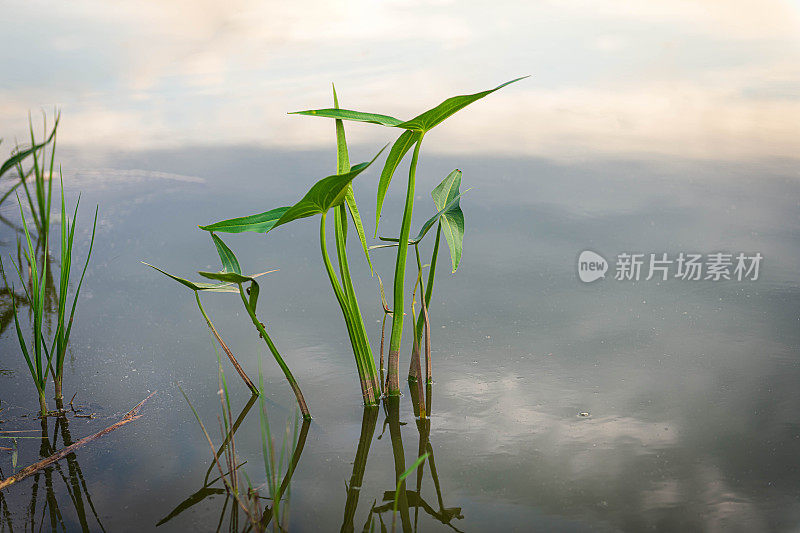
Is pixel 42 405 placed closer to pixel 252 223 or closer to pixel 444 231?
pixel 252 223

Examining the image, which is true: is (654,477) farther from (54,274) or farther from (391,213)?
(54,274)

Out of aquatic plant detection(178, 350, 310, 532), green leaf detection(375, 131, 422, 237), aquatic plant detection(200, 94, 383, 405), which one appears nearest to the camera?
aquatic plant detection(178, 350, 310, 532)

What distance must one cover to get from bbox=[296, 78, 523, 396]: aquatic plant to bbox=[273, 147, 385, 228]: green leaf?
10cm

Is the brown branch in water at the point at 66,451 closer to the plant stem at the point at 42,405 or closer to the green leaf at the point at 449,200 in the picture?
the plant stem at the point at 42,405

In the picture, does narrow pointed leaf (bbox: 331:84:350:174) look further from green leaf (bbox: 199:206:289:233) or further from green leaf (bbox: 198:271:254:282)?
green leaf (bbox: 198:271:254:282)

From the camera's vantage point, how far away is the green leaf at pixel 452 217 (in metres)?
1.46

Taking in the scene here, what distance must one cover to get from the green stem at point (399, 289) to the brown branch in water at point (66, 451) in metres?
0.59

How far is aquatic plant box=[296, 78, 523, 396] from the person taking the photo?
127cm

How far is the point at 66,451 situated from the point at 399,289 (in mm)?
775

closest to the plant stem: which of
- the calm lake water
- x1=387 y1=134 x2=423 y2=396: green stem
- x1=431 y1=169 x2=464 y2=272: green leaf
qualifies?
the calm lake water

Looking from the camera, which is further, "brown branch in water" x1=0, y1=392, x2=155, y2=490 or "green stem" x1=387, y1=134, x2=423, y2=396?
"green stem" x1=387, y1=134, x2=423, y2=396

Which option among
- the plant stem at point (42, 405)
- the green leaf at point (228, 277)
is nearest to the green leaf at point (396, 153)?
the green leaf at point (228, 277)

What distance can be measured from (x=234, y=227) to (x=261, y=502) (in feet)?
1.71

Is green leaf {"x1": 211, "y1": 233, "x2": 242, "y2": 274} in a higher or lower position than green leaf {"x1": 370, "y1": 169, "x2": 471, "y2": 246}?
lower
